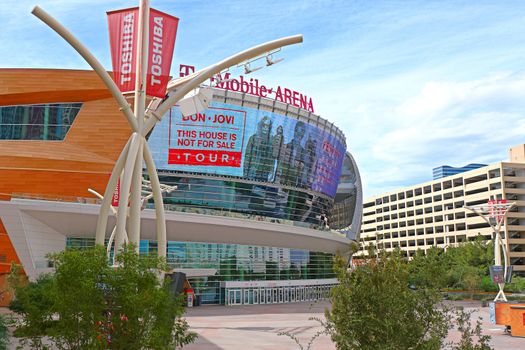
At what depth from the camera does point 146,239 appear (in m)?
60.3

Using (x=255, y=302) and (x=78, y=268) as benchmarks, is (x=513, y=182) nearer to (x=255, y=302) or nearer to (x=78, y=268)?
(x=255, y=302)

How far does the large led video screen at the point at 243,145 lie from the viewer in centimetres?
6341

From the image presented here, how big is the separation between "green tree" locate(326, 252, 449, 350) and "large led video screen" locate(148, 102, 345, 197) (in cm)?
5378

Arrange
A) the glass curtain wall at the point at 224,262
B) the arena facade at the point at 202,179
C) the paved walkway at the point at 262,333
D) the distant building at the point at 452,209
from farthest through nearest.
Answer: the distant building at the point at 452,209, the glass curtain wall at the point at 224,262, the arena facade at the point at 202,179, the paved walkway at the point at 262,333

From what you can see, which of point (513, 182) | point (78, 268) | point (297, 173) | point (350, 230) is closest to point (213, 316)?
point (297, 173)

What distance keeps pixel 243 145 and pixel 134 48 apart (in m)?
49.3

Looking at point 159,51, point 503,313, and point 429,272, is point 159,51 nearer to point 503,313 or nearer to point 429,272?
point 429,272

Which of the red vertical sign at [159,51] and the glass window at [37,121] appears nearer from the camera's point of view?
the red vertical sign at [159,51]

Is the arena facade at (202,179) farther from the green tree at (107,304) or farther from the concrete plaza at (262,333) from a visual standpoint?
the green tree at (107,304)

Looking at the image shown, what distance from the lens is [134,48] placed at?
1758cm

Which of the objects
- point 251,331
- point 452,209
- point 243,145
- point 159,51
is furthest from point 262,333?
point 452,209

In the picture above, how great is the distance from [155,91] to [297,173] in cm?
5624

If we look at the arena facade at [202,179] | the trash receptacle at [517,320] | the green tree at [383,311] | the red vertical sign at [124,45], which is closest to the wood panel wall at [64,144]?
the arena facade at [202,179]

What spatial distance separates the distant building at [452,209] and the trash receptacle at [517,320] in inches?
2350
